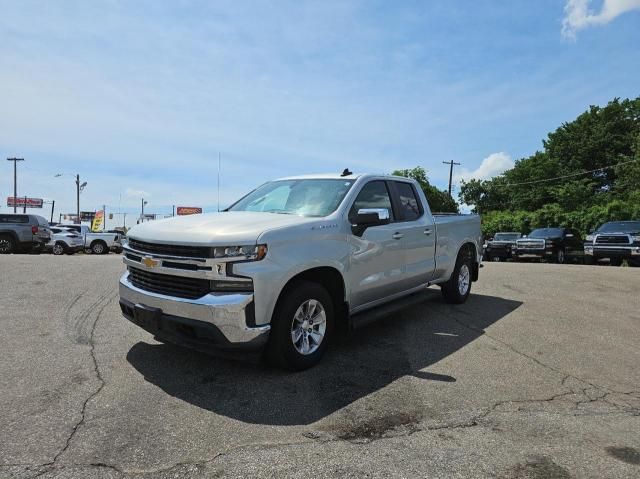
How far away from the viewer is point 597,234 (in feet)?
59.0

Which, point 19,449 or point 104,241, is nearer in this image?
point 19,449

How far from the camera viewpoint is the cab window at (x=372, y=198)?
4951mm

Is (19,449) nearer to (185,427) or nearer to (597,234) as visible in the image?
(185,427)

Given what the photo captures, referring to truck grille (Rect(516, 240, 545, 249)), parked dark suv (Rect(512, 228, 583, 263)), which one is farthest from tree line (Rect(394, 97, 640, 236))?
truck grille (Rect(516, 240, 545, 249))

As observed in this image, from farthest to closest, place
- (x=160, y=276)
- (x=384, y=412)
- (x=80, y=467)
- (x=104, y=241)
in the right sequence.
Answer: (x=104, y=241)
(x=160, y=276)
(x=384, y=412)
(x=80, y=467)

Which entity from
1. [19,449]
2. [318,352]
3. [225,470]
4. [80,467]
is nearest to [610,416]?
[318,352]

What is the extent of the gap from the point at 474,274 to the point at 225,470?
6.09m

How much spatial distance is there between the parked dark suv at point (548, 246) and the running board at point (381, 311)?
16.3 m

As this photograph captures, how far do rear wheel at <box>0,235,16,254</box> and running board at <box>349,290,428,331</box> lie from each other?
19.4m

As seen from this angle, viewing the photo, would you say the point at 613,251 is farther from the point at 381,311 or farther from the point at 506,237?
the point at 381,311

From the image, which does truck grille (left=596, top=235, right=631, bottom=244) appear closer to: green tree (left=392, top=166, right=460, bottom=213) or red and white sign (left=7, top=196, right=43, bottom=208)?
green tree (left=392, top=166, right=460, bottom=213)

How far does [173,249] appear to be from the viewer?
3.97 metres

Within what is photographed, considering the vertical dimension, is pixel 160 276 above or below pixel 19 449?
above

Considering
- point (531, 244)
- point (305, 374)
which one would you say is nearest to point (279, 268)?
point (305, 374)
